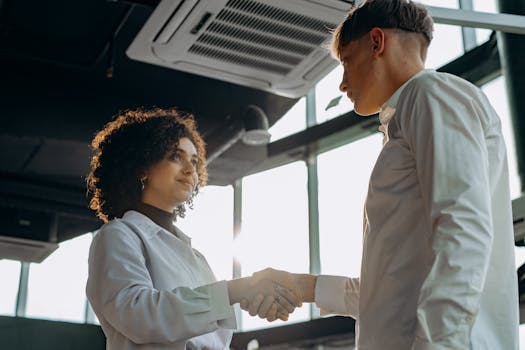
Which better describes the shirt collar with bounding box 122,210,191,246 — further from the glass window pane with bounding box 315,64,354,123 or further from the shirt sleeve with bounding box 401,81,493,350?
the glass window pane with bounding box 315,64,354,123

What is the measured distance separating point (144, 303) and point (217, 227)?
5.00 metres

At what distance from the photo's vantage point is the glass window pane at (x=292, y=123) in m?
6.07

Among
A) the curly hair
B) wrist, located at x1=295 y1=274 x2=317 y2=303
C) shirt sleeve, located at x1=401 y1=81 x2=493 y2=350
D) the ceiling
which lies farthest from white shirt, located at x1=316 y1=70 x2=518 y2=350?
the ceiling

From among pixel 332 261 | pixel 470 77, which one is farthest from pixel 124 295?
pixel 332 261

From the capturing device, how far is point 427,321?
1.17 m

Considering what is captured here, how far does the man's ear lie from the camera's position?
5.16ft

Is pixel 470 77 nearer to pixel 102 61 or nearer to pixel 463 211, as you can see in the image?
pixel 102 61

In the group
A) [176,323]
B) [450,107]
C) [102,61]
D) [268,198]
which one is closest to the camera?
[450,107]

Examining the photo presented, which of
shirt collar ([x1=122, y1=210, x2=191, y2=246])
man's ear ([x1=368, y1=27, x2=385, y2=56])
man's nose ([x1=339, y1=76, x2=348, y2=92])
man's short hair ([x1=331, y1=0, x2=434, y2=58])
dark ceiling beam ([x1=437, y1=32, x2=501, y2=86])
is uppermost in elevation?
dark ceiling beam ([x1=437, y1=32, x2=501, y2=86])

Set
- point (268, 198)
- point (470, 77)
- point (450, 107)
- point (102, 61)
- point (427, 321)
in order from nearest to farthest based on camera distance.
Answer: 1. point (427, 321)
2. point (450, 107)
3. point (470, 77)
4. point (102, 61)
5. point (268, 198)

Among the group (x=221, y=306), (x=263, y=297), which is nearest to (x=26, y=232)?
(x=263, y=297)

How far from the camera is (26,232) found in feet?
21.6

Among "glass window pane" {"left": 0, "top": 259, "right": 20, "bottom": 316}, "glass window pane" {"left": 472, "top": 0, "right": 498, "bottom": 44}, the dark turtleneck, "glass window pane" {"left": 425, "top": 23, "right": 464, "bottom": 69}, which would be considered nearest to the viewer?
the dark turtleneck

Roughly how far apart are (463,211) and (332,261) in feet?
15.2
